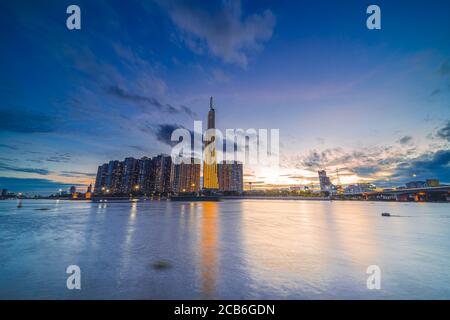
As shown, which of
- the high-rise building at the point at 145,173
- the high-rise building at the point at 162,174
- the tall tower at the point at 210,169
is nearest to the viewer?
the tall tower at the point at 210,169

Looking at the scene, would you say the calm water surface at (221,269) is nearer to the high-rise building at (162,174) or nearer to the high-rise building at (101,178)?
the high-rise building at (162,174)

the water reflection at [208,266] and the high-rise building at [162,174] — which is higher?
the high-rise building at [162,174]

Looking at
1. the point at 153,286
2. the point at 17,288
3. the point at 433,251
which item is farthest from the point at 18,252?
the point at 433,251

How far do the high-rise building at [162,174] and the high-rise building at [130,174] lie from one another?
45.0 feet

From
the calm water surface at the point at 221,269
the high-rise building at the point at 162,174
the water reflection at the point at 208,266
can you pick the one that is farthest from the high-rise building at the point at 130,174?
the water reflection at the point at 208,266

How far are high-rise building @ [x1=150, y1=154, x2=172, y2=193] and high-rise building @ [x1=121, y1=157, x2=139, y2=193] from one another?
45.0 feet

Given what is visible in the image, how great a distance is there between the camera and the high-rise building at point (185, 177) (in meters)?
174

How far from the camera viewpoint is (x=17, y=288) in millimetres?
5125

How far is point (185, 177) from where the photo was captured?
17700cm

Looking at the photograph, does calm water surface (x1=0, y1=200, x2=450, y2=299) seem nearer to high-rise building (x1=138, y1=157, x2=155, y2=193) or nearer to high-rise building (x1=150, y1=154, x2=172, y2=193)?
high-rise building (x1=150, y1=154, x2=172, y2=193)

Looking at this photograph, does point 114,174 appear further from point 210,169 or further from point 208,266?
point 208,266
